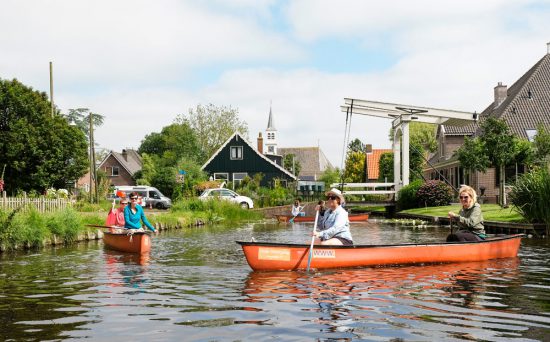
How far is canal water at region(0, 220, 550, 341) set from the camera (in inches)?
272

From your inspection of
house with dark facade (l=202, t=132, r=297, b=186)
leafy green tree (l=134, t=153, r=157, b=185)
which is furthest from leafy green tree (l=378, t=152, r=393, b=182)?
leafy green tree (l=134, t=153, r=157, b=185)

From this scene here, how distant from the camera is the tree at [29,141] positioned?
31.3m

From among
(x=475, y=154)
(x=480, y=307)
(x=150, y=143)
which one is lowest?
(x=480, y=307)

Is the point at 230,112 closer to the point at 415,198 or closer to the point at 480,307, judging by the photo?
the point at 415,198

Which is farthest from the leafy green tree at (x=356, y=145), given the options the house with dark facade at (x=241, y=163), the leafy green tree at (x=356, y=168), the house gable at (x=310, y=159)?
the house with dark facade at (x=241, y=163)

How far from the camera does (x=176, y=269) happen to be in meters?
12.8

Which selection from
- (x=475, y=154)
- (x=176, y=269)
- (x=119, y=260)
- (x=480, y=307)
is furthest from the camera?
(x=475, y=154)

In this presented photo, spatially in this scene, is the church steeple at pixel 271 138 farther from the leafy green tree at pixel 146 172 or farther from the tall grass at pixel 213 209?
the tall grass at pixel 213 209

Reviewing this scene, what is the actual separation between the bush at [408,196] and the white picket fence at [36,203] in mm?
19842

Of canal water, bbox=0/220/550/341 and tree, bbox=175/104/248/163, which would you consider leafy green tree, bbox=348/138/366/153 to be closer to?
tree, bbox=175/104/248/163

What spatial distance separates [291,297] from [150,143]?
84.0m

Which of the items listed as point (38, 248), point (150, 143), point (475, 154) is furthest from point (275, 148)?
point (38, 248)

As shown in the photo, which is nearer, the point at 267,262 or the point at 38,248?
the point at 267,262

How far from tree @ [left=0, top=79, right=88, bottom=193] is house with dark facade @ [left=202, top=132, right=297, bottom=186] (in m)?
27.7
